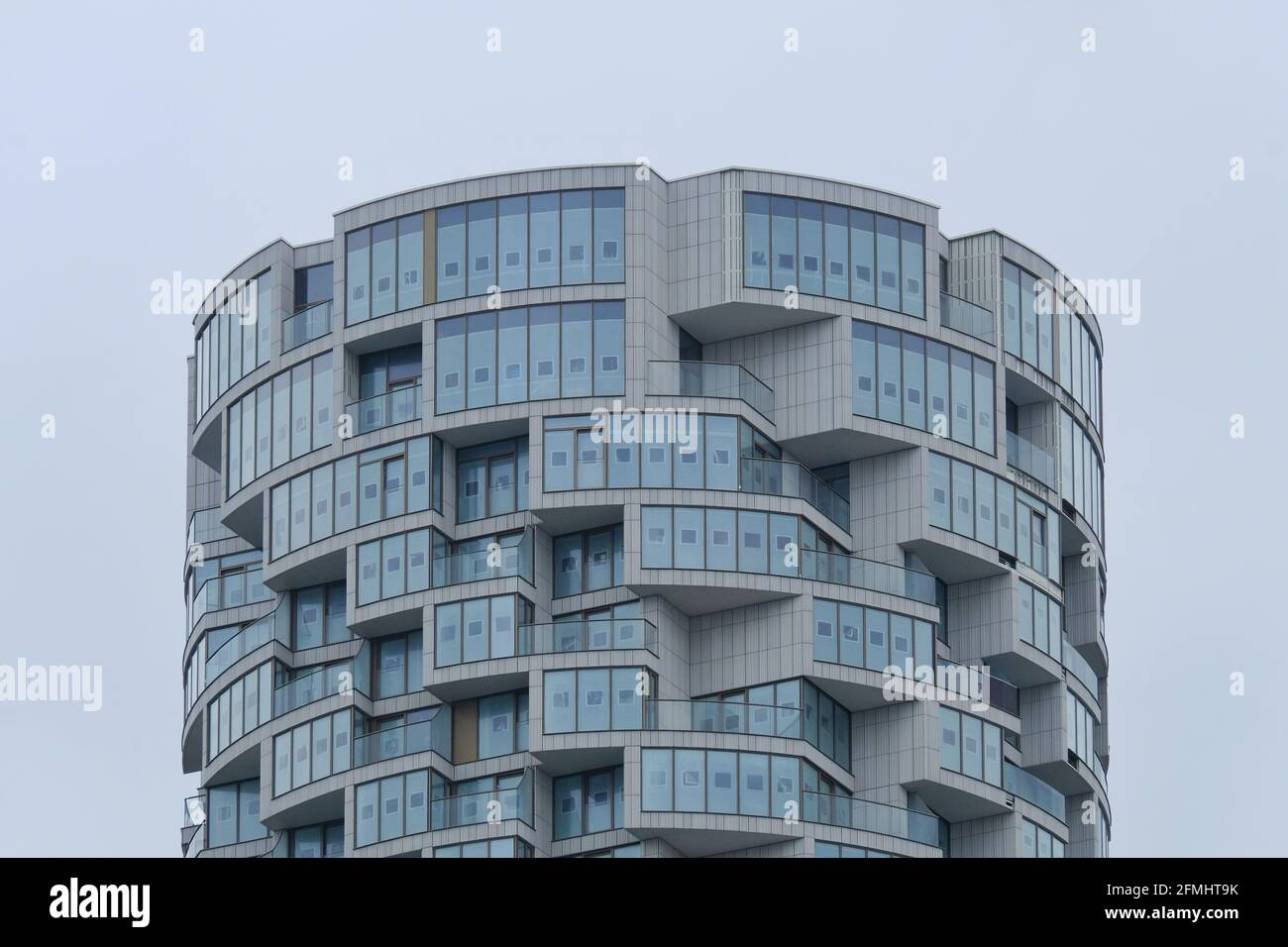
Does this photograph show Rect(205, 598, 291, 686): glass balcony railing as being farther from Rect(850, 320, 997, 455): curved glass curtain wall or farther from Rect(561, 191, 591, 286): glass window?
Rect(850, 320, 997, 455): curved glass curtain wall

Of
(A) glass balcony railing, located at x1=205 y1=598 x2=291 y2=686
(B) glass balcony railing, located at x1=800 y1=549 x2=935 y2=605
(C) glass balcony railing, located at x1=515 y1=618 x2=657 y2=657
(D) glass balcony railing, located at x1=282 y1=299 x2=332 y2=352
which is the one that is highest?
(D) glass balcony railing, located at x1=282 y1=299 x2=332 y2=352

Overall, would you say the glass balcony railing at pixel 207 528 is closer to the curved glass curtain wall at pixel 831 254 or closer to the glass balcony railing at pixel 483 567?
the glass balcony railing at pixel 483 567

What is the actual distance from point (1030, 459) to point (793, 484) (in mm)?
12351

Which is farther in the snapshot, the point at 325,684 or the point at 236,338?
the point at 236,338

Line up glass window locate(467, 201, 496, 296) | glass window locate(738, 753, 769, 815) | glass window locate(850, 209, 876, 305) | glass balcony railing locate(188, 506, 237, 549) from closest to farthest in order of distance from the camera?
1. glass window locate(738, 753, 769, 815)
2. glass window locate(467, 201, 496, 296)
3. glass window locate(850, 209, 876, 305)
4. glass balcony railing locate(188, 506, 237, 549)

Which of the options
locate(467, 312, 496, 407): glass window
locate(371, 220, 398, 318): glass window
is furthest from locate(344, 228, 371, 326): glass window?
locate(467, 312, 496, 407): glass window

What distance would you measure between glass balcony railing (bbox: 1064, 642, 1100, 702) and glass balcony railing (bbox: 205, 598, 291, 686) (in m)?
29.7

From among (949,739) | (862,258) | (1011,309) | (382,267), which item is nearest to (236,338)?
(382,267)

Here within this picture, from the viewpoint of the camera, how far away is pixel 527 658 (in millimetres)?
108000

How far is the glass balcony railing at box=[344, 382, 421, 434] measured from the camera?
114 metres

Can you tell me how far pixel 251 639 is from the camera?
Answer: 118188 millimetres

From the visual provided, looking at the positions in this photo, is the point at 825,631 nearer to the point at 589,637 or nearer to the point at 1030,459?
the point at 589,637
